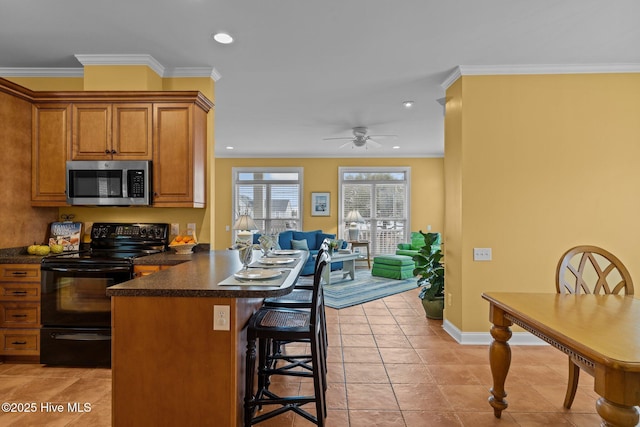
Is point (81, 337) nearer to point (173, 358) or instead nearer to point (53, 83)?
point (173, 358)

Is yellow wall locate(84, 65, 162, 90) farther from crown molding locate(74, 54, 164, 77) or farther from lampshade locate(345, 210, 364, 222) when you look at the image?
lampshade locate(345, 210, 364, 222)

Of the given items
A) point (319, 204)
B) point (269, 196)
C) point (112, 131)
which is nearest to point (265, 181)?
point (269, 196)

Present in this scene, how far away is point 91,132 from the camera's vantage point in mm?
3332

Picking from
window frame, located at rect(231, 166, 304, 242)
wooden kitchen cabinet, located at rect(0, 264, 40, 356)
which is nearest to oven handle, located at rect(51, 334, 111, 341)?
wooden kitchen cabinet, located at rect(0, 264, 40, 356)

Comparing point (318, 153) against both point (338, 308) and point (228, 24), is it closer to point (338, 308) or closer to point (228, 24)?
point (338, 308)

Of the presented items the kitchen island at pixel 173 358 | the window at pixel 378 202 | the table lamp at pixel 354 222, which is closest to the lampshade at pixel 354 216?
the table lamp at pixel 354 222

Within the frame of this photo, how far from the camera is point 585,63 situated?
3.47 m

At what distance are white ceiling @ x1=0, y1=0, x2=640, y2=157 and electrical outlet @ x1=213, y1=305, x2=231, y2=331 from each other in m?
2.09

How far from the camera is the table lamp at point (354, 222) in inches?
330

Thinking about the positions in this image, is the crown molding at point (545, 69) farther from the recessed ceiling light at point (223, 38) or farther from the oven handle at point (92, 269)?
the oven handle at point (92, 269)

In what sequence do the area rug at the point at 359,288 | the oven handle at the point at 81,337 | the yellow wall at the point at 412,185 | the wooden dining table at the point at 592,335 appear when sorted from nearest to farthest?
the wooden dining table at the point at 592,335 < the oven handle at the point at 81,337 < the area rug at the point at 359,288 < the yellow wall at the point at 412,185

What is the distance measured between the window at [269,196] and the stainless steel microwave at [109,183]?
543cm

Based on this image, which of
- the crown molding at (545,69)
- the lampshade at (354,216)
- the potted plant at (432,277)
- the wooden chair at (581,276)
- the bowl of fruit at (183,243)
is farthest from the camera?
the lampshade at (354,216)

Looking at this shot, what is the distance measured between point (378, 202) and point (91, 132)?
6417mm
